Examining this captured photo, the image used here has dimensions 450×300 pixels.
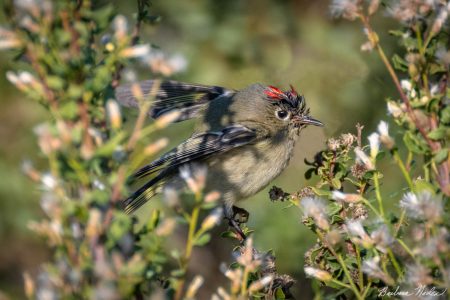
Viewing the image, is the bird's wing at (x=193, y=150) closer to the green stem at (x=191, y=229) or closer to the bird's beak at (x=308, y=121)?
the bird's beak at (x=308, y=121)

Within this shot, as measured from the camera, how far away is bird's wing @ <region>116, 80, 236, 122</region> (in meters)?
3.99

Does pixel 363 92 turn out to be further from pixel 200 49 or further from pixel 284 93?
pixel 200 49

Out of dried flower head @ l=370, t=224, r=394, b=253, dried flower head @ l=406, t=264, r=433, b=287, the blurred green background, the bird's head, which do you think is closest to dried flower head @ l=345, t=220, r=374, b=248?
dried flower head @ l=370, t=224, r=394, b=253

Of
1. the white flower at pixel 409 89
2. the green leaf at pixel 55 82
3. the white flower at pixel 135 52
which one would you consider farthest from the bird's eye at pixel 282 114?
the green leaf at pixel 55 82

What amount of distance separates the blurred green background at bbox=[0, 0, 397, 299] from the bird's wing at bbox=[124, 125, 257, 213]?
27.7 inches

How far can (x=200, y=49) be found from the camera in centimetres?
496

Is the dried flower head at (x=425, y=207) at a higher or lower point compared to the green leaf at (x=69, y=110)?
lower

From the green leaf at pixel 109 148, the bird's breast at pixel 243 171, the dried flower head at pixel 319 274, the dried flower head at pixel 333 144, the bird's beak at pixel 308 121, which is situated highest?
the green leaf at pixel 109 148

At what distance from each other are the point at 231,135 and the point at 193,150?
0.32m

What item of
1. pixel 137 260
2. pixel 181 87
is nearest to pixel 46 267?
pixel 137 260

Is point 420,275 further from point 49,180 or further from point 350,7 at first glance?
point 49,180

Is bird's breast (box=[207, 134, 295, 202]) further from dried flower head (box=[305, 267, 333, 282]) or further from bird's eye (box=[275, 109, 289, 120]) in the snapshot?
dried flower head (box=[305, 267, 333, 282])

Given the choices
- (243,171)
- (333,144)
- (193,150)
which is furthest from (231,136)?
(333,144)

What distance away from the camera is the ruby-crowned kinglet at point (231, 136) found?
399 cm
